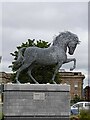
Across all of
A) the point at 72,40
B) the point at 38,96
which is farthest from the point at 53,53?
the point at 38,96

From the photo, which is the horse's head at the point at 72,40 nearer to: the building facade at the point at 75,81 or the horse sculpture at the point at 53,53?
the horse sculpture at the point at 53,53

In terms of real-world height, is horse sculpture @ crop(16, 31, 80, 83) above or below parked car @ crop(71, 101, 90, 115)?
above

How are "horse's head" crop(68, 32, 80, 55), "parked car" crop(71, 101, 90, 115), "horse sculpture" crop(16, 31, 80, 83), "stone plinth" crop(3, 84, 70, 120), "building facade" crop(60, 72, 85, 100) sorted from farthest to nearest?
"building facade" crop(60, 72, 85, 100), "parked car" crop(71, 101, 90, 115), "horse's head" crop(68, 32, 80, 55), "horse sculpture" crop(16, 31, 80, 83), "stone plinth" crop(3, 84, 70, 120)

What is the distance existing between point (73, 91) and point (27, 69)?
9725cm

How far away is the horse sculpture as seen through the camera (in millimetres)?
22172

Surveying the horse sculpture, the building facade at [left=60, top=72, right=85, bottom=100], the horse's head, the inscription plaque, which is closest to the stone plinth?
the inscription plaque

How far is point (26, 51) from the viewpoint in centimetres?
2227

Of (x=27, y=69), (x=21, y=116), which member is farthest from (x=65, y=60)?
(x=21, y=116)

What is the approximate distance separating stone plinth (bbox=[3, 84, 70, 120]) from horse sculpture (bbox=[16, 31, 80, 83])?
1.06m

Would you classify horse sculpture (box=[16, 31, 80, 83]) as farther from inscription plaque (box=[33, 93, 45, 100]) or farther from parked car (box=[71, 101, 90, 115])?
parked car (box=[71, 101, 90, 115])

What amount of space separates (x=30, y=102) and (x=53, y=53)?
2792mm

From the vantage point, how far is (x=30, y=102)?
2208cm

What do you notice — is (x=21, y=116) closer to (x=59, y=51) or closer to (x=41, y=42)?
(x=59, y=51)

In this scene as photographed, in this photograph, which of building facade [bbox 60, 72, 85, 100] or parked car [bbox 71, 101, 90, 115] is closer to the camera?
parked car [bbox 71, 101, 90, 115]
